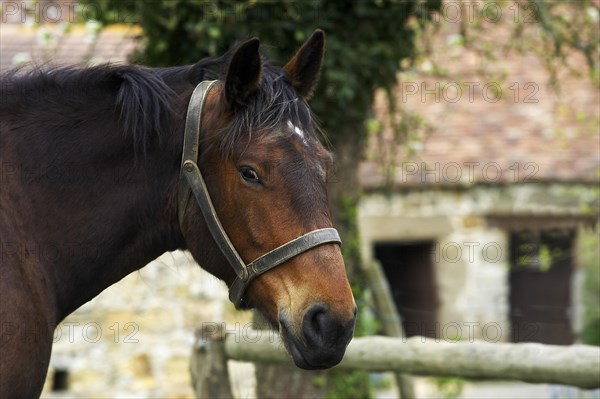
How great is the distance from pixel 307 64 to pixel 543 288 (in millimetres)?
9686

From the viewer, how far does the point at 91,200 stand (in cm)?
284

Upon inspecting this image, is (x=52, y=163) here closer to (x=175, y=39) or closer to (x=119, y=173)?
(x=119, y=173)

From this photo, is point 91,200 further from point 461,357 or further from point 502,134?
point 502,134

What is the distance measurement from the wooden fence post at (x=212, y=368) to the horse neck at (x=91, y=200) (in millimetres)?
1812

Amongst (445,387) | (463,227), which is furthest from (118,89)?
(463,227)

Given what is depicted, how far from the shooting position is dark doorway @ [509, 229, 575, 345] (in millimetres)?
10388

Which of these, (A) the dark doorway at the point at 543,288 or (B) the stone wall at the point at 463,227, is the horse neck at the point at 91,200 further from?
(B) the stone wall at the point at 463,227

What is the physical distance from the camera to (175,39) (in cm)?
535

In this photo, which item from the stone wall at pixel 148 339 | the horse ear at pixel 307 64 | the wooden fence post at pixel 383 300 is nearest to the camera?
the horse ear at pixel 307 64

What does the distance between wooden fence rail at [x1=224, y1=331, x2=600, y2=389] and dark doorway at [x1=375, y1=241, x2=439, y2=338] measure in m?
6.16

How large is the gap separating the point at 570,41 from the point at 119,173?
4127 millimetres

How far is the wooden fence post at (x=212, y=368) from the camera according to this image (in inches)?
183

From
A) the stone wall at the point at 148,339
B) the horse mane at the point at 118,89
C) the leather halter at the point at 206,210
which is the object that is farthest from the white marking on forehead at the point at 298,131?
the stone wall at the point at 148,339

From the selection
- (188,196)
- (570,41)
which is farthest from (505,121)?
(188,196)
